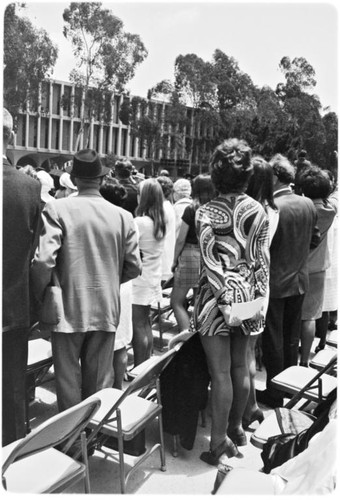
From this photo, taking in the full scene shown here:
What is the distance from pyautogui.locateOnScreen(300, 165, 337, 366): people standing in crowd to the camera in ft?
16.0

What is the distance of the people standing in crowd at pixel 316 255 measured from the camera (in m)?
4.88

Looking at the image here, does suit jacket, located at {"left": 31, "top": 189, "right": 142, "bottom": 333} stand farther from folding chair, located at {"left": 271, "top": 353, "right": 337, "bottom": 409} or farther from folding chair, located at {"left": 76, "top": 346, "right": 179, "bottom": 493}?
folding chair, located at {"left": 271, "top": 353, "right": 337, "bottom": 409}

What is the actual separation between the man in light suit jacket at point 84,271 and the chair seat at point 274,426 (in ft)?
3.24

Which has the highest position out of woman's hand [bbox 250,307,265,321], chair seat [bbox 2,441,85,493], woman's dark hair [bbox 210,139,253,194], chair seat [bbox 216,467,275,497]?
woman's dark hair [bbox 210,139,253,194]

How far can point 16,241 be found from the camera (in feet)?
9.18

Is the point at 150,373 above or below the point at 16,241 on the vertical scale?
below

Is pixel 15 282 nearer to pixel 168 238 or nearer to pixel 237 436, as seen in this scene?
pixel 237 436

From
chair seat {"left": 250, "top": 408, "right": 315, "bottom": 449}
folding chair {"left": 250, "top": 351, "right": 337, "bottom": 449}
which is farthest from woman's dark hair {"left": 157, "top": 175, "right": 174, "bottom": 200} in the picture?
chair seat {"left": 250, "top": 408, "right": 315, "bottom": 449}

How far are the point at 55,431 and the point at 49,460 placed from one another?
36 cm

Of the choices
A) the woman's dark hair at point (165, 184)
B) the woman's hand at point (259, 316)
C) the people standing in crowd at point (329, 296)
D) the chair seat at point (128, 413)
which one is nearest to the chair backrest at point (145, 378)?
the chair seat at point (128, 413)

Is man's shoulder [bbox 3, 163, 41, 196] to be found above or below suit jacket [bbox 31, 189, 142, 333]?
above

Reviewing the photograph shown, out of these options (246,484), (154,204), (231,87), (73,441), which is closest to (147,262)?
(154,204)

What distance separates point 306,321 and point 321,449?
129 inches

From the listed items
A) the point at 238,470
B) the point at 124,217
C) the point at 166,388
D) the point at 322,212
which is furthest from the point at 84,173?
the point at 322,212
